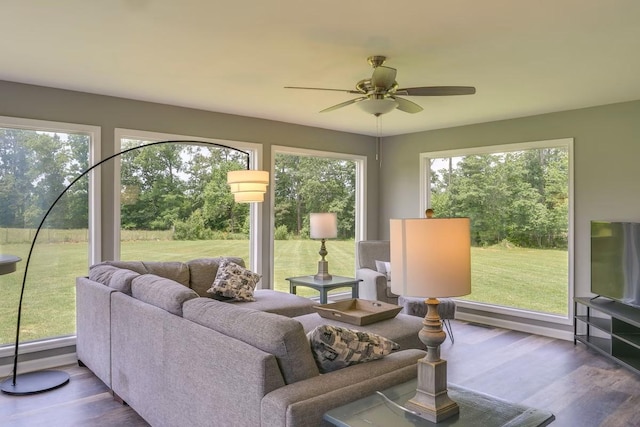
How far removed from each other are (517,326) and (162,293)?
431 centimetres

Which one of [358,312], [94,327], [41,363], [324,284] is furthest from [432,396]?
[41,363]

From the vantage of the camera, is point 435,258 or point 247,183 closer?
point 435,258

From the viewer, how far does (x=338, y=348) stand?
6.74 feet

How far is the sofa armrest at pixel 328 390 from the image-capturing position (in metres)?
1.72

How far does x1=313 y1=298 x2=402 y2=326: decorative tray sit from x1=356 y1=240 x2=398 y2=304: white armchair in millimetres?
1050

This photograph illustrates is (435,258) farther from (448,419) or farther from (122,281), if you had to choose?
(122,281)

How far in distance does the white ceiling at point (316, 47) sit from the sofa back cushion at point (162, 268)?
1.59 meters

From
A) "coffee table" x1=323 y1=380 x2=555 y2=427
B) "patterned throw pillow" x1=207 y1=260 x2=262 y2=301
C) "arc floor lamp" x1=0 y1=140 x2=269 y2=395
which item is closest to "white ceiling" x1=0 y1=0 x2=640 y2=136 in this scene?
"arc floor lamp" x1=0 y1=140 x2=269 y2=395

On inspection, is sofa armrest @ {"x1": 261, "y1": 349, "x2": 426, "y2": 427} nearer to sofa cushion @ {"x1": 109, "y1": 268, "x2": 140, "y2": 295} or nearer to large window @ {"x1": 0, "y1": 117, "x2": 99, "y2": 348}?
sofa cushion @ {"x1": 109, "y1": 268, "x2": 140, "y2": 295}

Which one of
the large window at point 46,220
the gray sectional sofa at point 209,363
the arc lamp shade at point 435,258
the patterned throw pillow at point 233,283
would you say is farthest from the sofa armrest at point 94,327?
the arc lamp shade at point 435,258

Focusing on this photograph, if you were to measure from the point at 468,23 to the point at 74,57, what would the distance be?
8.92 ft

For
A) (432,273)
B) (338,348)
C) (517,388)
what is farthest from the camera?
(517,388)

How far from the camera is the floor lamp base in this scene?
347cm

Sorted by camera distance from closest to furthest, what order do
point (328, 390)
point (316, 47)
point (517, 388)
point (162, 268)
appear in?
1. point (328, 390)
2. point (316, 47)
3. point (517, 388)
4. point (162, 268)
